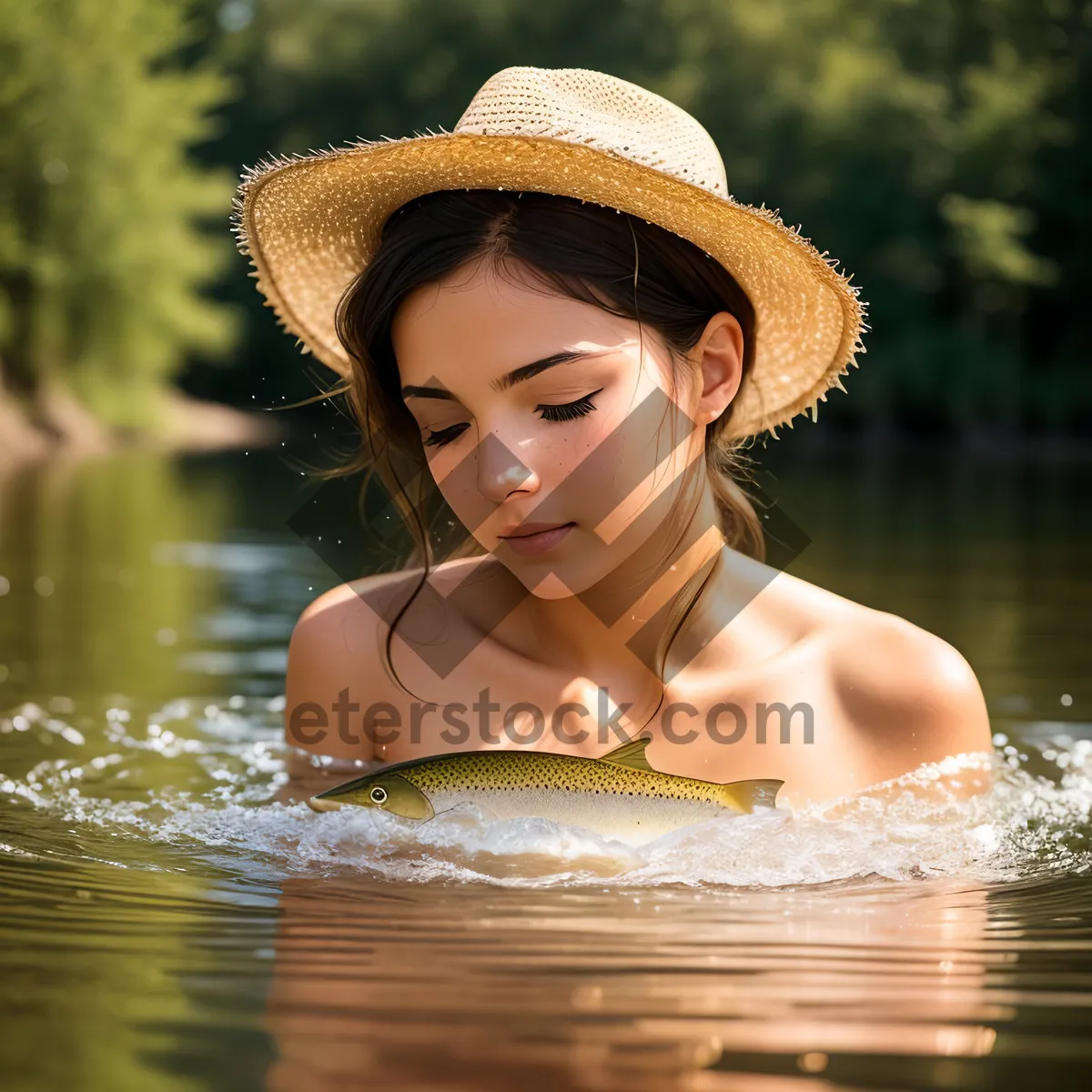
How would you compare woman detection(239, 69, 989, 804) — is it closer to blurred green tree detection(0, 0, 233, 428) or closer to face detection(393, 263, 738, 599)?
face detection(393, 263, 738, 599)

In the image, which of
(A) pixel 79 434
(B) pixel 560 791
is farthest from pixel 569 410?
(A) pixel 79 434

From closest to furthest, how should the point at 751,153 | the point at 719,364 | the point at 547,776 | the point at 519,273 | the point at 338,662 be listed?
the point at 547,776 < the point at 519,273 < the point at 719,364 < the point at 338,662 < the point at 751,153

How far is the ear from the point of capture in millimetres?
3465

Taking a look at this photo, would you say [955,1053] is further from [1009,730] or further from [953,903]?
[1009,730]

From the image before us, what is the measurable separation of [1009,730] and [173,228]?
1198 inches

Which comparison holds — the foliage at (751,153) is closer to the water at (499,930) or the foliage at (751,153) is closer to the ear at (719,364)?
the water at (499,930)

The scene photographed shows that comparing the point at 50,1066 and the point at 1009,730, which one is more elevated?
the point at 1009,730

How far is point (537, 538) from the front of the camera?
10.7 ft

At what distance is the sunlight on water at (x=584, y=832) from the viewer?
3158mm

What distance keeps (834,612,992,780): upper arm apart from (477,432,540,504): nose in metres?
0.92

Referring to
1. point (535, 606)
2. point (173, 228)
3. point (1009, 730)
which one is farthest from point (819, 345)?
point (173, 228)

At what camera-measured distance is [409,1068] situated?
210 centimetres

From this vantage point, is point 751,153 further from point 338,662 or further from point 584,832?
point 584,832

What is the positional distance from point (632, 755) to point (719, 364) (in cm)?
87
